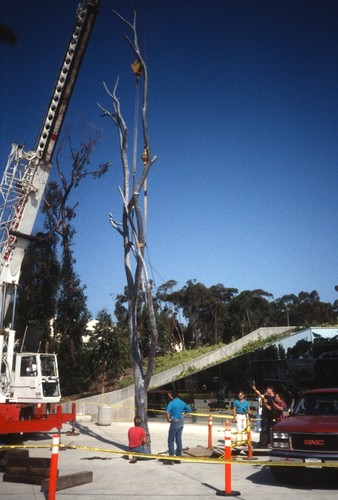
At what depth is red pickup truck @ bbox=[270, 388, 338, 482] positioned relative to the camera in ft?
26.6

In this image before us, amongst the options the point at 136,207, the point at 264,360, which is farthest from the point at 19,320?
the point at 136,207

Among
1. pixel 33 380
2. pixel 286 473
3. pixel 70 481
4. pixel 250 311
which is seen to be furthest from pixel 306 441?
pixel 250 311

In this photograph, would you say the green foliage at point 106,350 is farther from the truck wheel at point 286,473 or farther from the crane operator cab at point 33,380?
the truck wheel at point 286,473

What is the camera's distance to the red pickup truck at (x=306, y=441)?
8.09m

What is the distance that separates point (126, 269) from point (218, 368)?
13645 mm

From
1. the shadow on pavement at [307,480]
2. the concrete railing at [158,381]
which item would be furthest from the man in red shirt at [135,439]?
the concrete railing at [158,381]

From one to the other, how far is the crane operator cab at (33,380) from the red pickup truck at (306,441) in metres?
8.64

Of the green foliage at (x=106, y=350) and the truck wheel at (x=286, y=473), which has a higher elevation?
the green foliage at (x=106, y=350)

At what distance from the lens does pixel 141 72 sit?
14852 millimetres

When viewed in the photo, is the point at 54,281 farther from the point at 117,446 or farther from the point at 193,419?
the point at 117,446

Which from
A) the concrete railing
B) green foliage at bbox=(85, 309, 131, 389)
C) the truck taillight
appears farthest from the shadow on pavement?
green foliage at bbox=(85, 309, 131, 389)

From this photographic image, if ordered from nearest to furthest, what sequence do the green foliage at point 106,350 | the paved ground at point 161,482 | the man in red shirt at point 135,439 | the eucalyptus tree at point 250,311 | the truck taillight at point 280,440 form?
the paved ground at point 161,482
the truck taillight at point 280,440
the man in red shirt at point 135,439
the green foliage at point 106,350
the eucalyptus tree at point 250,311

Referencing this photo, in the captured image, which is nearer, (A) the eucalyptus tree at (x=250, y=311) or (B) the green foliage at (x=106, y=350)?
(B) the green foliage at (x=106, y=350)

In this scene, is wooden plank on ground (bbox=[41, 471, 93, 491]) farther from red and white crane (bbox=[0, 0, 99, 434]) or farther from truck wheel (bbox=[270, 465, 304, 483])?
red and white crane (bbox=[0, 0, 99, 434])
